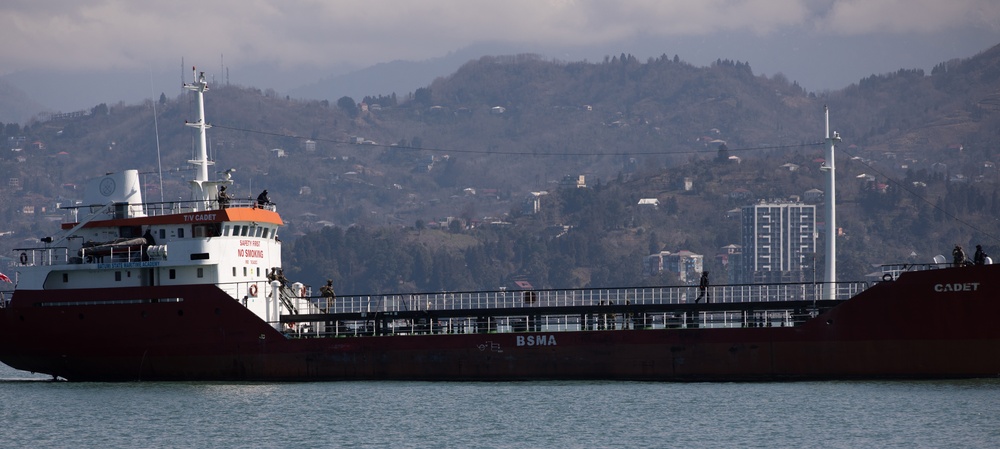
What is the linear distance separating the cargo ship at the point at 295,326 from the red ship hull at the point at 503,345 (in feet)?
0.14

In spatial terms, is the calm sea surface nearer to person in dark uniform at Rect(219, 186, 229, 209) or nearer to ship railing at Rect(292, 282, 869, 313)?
ship railing at Rect(292, 282, 869, 313)

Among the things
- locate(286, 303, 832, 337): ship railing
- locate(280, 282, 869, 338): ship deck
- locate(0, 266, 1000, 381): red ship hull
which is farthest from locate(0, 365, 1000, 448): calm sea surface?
locate(280, 282, 869, 338): ship deck

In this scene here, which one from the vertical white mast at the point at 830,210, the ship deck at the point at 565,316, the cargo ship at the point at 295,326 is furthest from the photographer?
the vertical white mast at the point at 830,210

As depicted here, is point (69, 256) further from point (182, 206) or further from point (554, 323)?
point (554, 323)

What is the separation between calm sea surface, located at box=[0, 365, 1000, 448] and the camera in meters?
30.5

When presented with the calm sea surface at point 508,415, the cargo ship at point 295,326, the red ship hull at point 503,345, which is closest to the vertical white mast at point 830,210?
the cargo ship at point 295,326

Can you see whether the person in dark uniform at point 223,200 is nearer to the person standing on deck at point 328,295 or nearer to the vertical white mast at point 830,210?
the person standing on deck at point 328,295

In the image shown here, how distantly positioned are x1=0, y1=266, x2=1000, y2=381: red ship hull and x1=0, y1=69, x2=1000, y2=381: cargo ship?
44mm

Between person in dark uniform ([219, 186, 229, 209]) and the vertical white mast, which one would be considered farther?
the vertical white mast

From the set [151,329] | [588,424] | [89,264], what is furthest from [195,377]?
[588,424]

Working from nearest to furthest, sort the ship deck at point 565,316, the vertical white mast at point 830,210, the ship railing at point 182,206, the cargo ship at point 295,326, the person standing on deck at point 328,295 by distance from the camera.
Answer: the cargo ship at point 295,326
the ship deck at point 565,316
the ship railing at point 182,206
the vertical white mast at point 830,210
the person standing on deck at point 328,295

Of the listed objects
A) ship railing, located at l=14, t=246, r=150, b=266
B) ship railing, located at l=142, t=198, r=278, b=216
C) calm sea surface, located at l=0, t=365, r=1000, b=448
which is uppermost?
ship railing, located at l=142, t=198, r=278, b=216

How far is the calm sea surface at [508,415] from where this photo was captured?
1202 inches

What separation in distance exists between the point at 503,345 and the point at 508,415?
6.37 m
